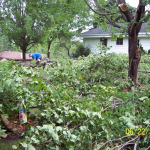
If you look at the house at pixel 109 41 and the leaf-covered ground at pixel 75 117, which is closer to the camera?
the leaf-covered ground at pixel 75 117

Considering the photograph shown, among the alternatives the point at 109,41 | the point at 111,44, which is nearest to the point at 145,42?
the point at 111,44

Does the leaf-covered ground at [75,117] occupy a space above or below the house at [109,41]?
below

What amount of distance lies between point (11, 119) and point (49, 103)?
3.55 feet

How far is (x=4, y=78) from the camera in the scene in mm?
2426

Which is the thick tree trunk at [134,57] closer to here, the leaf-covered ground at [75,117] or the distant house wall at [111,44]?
the leaf-covered ground at [75,117]

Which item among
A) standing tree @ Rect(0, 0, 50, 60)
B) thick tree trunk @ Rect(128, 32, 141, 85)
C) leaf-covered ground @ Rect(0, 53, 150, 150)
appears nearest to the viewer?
leaf-covered ground @ Rect(0, 53, 150, 150)

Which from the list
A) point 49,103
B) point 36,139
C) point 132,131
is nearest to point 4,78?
point 49,103

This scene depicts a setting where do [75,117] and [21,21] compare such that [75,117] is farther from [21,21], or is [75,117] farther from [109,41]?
[21,21]

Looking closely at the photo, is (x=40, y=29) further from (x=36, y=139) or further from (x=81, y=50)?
(x=36, y=139)
